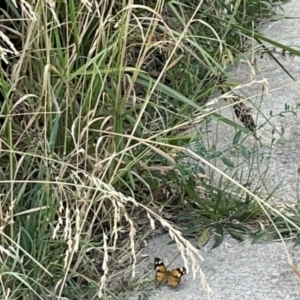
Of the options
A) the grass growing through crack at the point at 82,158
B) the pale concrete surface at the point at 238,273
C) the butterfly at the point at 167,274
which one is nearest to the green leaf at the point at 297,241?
the pale concrete surface at the point at 238,273

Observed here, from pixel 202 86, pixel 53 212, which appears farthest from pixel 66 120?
pixel 202 86

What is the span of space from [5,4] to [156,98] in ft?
1.64

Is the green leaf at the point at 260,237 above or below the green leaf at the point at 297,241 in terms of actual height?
below

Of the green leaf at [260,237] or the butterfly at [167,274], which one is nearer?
the butterfly at [167,274]

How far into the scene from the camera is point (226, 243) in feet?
6.23

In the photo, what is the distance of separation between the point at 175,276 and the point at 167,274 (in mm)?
30

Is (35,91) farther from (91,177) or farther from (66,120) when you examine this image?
(91,177)

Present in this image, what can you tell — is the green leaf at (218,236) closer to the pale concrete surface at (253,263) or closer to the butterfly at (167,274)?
the pale concrete surface at (253,263)

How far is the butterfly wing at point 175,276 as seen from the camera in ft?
5.75

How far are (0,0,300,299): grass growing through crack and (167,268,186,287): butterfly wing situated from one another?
0.08 meters

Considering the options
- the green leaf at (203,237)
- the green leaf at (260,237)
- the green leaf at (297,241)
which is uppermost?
the green leaf at (297,241)

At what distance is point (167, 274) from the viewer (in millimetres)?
1777

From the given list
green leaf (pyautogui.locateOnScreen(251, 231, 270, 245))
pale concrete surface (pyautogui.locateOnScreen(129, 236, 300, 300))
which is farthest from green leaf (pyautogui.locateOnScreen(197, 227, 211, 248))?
green leaf (pyautogui.locateOnScreen(251, 231, 270, 245))

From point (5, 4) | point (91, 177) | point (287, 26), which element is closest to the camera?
point (91, 177)
